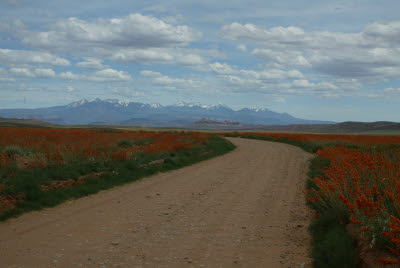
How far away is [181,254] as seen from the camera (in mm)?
6059

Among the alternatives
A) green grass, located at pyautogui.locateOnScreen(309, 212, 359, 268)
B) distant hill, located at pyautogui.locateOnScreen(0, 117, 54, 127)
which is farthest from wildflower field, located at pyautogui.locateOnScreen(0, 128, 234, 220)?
distant hill, located at pyautogui.locateOnScreen(0, 117, 54, 127)

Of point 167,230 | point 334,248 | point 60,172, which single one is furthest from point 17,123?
point 334,248

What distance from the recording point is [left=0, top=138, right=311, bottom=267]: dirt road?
19.2 feet

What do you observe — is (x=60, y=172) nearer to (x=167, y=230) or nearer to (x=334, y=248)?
(x=167, y=230)

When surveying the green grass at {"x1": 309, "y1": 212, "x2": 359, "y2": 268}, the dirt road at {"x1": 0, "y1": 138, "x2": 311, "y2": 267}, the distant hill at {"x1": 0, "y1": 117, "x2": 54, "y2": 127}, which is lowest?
the dirt road at {"x1": 0, "y1": 138, "x2": 311, "y2": 267}

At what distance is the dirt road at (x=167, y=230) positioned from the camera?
585 cm

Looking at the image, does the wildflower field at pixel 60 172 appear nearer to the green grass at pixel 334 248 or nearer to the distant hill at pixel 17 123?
the green grass at pixel 334 248

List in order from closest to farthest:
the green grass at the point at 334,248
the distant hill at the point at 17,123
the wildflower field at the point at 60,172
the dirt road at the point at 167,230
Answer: the green grass at the point at 334,248 → the dirt road at the point at 167,230 → the wildflower field at the point at 60,172 → the distant hill at the point at 17,123

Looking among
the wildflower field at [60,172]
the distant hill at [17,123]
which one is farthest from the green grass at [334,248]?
the distant hill at [17,123]

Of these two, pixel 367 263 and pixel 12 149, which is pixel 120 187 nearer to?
pixel 12 149

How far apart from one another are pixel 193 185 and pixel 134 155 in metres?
6.15

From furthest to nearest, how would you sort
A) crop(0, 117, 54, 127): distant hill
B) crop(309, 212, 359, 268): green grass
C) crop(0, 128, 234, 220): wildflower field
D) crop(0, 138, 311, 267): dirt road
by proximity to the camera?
crop(0, 117, 54, 127): distant hill
crop(0, 128, 234, 220): wildflower field
crop(0, 138, 311, 267): dirt road
crop(309, 212, 359, 268): green grass

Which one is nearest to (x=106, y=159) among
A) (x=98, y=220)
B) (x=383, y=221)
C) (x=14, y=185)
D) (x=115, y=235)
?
(x=14, y=185)

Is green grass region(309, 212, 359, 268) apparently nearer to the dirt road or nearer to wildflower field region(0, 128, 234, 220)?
the dirt road
